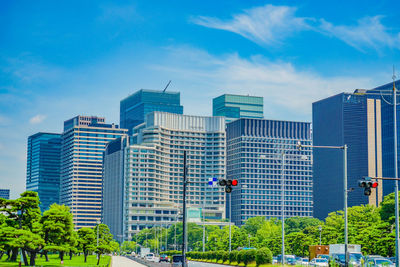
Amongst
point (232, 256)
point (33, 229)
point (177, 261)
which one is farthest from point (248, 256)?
point (33, 229)

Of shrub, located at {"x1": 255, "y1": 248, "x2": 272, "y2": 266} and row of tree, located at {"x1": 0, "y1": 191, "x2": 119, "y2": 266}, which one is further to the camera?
shrub, located at {"x1": 255, "y1": 248, "x2": 272, "y2": 266}

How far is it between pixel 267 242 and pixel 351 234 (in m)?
25.1

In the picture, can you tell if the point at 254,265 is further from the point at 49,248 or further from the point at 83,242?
the point at 83,242

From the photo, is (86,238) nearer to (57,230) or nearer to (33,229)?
(57,230)

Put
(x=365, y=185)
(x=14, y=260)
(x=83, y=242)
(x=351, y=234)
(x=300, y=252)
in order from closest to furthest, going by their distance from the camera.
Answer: (x=365, y=185) < (x=14, y=260) < (x=83, y=242) < (x=351, y=234) < (x=300, y=252)

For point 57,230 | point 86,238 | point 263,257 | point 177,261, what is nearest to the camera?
point 177,261

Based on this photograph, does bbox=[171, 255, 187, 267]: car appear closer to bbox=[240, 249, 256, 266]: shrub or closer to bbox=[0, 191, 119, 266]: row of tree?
bbox=[240, 249, 256, 266]: shrub

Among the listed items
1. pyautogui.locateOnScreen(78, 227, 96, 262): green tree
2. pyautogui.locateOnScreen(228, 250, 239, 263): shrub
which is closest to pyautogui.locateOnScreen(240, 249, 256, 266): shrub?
pyautogui.locateOnScreen(228, 250, 239, 263): shrub

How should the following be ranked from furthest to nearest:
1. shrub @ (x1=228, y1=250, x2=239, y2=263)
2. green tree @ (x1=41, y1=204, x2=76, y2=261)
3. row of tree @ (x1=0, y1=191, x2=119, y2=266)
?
shrub @ (x1=228, y1=250, x2=239, y2=263), green tree @ (x1=41, y1=204, x2=76, y2=261), row of tree @ (x1=0, y1=191, x2=119, y2=266)

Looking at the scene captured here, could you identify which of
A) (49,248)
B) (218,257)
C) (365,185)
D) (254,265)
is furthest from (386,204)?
(365,185)

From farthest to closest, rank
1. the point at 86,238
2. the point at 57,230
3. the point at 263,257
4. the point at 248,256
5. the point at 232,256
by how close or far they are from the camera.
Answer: the point at 86,238 < the point at 232,256 < the point at 248,256 < the point at 57,230 < the point at 263,257

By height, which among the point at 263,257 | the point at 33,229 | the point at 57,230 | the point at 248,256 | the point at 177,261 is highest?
the point at 33,229

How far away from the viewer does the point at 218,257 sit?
99438 millimetres

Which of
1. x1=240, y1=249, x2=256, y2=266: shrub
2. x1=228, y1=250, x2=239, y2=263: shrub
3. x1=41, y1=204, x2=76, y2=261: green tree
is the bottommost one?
x1=228, y1=250, x2=239, y2=263: shrub
